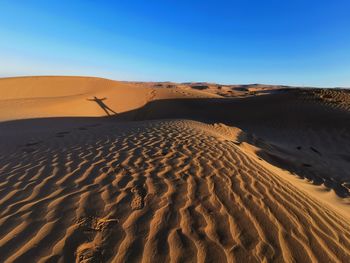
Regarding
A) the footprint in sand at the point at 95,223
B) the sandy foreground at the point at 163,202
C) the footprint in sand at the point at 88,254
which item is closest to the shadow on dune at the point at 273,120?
the sandy foreground at the point at 163,202

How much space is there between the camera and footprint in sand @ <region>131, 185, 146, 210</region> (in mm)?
3489

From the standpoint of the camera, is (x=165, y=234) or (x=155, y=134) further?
(x=155, y=134)

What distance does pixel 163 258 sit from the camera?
2.56 meters

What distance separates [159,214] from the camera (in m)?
3.30

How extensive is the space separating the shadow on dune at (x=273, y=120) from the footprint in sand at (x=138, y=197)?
4.71 meters

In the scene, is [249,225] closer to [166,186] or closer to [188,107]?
[166,186]

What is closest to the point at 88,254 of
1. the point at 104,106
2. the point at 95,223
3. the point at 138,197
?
the point at 95,223

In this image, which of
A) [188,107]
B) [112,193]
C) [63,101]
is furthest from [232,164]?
[63,101]

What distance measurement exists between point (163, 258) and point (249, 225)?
3.84 ft

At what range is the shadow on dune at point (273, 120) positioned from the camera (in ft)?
25.7

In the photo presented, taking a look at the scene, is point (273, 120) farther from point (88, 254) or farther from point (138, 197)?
point (88, 254)

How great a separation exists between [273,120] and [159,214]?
1377 centimetres

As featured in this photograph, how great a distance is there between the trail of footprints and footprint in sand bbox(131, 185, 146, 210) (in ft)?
0.05

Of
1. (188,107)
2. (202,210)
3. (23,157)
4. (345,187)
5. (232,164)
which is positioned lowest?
(188,107)
